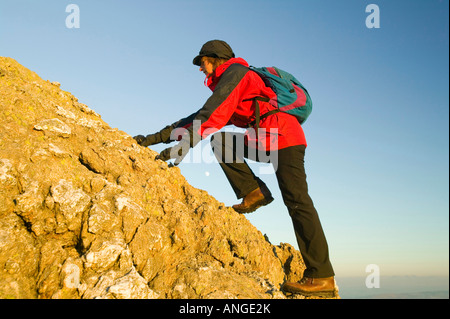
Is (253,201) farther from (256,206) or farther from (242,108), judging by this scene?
(242,108)

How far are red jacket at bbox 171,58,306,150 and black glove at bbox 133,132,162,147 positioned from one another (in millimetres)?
1469

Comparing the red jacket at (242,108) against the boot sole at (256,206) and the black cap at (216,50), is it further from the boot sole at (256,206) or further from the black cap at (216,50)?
the boot sole at (256,206)

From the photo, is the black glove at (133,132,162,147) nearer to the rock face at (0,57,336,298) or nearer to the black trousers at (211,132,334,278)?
the rock face at (0,57,336,298)

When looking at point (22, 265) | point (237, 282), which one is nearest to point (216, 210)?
point (237, 282)

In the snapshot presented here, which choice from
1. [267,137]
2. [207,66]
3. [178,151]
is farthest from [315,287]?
[207,66]

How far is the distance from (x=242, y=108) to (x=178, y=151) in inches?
45.3

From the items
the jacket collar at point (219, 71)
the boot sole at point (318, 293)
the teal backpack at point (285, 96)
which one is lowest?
the boot sole at point (318, 293)

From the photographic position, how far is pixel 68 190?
4.34 meters

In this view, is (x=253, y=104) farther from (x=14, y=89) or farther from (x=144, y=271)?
(x=14, y=89)

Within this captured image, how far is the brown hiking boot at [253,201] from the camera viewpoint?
573 cm

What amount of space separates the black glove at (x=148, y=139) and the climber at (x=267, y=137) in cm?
107

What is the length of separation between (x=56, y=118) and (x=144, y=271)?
3106 mm

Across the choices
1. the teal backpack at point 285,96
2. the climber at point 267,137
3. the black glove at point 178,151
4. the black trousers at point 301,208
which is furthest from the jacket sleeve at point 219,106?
the black trousers at point 301,208

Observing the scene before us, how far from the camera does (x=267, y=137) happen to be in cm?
483
